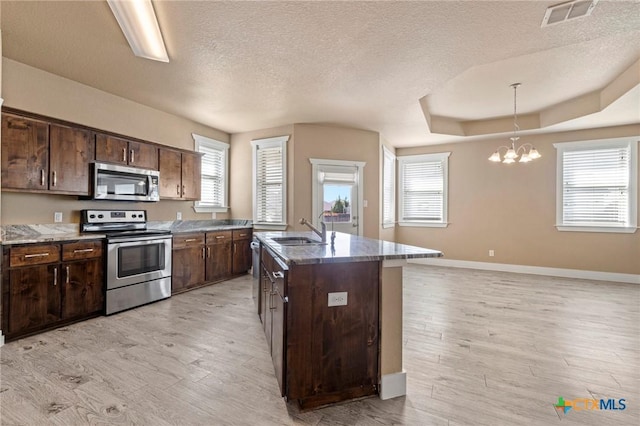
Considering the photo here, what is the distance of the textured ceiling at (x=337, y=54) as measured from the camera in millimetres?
2309

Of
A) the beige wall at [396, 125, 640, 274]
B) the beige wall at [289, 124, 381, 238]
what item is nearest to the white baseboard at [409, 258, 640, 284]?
the beige wall at [396, 125, 640, 274]

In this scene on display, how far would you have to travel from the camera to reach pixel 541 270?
5.62 meters

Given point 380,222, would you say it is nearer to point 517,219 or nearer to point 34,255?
point 517,219

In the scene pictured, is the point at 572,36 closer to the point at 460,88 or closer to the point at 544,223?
the point at 460,88

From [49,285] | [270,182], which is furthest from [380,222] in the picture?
[49,285]

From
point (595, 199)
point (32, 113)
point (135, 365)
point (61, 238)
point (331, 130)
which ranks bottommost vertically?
point (135, 365)

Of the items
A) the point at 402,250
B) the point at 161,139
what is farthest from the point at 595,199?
the point at 161,139

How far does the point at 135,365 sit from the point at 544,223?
6.78 metres

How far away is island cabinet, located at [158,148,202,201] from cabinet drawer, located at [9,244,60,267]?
5.31 ft

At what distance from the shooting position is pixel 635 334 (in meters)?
2.93

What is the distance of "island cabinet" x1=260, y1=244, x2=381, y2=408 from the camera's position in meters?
1.79

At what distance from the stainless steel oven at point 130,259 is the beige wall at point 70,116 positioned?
0.22 meters

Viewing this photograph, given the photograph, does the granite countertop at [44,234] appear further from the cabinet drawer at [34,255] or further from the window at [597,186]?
the window at [597,186]

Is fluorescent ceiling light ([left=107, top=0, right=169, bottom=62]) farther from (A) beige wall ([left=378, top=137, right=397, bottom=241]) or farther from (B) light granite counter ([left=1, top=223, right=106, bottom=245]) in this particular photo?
(A) beige wall ([left=378, top=137, right=397, bottom=241])
